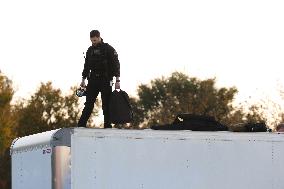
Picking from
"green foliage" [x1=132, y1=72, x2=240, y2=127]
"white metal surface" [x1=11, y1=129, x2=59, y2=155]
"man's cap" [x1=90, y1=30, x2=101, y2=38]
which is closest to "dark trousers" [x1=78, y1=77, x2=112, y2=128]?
"man's cap" [x1=90, y1=30, x2=101, y2=38]

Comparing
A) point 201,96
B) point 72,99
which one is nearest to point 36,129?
point 72,99

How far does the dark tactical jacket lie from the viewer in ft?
41.5

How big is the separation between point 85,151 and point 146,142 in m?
0.77

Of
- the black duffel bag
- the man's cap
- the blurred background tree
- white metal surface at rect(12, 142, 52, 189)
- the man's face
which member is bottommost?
white metal surface at rect(12, 142, 52, 189)

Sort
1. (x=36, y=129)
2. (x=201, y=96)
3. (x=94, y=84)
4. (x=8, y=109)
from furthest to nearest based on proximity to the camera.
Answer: (x=201, y=96)
(x=36, y=129)
(x=8, y=109)
(x=94, y=84)

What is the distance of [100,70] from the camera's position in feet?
41.5

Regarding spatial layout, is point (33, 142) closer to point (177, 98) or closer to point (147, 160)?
point (147, 160)

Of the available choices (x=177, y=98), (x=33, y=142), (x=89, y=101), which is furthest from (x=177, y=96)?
(x=33, y=142)

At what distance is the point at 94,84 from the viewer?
41.5 ft

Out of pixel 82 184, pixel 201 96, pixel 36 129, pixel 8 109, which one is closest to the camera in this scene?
pixel 82 184

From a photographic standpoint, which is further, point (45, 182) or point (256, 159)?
point (256, 159)

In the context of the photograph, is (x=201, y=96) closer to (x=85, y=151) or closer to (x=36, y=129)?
(x=36, y=129)

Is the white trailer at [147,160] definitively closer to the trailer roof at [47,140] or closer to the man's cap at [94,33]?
the trailer roof at [47,140]

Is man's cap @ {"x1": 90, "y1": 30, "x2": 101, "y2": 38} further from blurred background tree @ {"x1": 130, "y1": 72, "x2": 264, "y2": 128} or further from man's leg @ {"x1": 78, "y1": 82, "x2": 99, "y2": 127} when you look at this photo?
blurred background tree @ {"x1": 130, "y1": 72, "x2": 264, "y2": 128}
